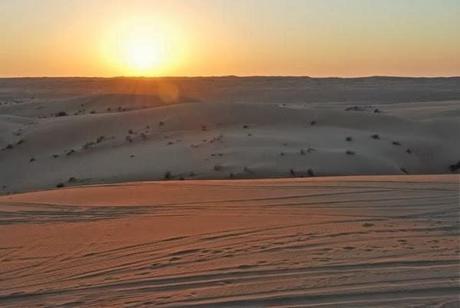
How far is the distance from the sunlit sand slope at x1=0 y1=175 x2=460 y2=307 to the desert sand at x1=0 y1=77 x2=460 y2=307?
0.08 feet

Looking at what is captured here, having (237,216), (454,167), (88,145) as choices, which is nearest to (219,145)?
(88,145)

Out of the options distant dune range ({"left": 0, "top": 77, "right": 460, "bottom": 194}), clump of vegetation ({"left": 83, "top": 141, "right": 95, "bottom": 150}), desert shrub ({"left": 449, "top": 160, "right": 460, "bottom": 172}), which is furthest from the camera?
clump of vegetation ({"left": 83, "top": 141, "right": 95, "bottom": 150})

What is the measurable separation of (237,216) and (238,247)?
1894 mm

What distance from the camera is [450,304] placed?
5.48 m

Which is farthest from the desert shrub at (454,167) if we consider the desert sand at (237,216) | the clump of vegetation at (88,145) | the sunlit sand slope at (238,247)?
the clump of vegetation at (88,145)

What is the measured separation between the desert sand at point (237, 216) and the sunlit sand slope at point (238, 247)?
0.02m

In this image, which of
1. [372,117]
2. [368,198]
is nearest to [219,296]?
[368,198]

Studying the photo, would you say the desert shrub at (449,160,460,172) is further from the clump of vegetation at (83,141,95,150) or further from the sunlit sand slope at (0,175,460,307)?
the clump of vegetation at (83,141,95,150)

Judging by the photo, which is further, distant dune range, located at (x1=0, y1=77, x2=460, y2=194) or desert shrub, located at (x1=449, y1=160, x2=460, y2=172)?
desert shrub, located at (x1=449, y1=160, x2=460, y2=172)

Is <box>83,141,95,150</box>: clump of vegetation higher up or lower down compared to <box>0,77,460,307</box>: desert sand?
higher up

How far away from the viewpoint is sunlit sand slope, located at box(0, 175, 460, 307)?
19.4 ft

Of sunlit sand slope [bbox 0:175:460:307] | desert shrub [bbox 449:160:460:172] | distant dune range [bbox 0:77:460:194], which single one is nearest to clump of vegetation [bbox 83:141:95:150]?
distant dune range [bbox 0:77:460:194]

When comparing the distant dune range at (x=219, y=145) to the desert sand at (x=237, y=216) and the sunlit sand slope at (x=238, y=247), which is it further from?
the sunlit sand slope at (x=238, y=247)

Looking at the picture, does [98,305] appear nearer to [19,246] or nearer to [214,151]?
[19,246]
